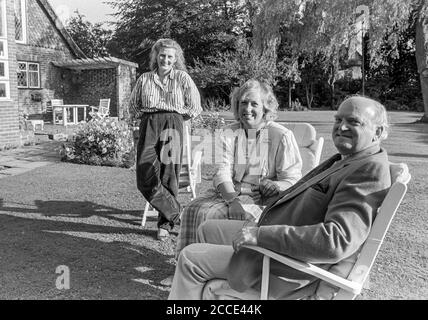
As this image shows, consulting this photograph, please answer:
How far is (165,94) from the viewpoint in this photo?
4.22m

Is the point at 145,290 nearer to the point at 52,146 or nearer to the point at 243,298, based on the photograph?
the point at 243,298

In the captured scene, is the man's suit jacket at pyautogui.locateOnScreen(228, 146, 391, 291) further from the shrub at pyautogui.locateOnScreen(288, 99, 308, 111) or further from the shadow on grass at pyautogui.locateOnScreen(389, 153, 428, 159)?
the shrub at pyautogui.locateOnScreen(288, 99, 308, 111)

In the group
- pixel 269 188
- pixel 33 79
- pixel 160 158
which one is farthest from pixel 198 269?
pixel 33 79

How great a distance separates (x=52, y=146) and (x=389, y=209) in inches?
401

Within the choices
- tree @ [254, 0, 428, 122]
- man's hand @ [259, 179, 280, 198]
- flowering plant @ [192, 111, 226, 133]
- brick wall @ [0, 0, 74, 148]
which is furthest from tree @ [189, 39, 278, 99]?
man's hand @ [259, 179, 280, 198]

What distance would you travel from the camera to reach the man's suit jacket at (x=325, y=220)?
1832 mm

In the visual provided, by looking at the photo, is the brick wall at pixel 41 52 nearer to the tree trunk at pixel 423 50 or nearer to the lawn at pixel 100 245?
the lawn at pixel 100 245

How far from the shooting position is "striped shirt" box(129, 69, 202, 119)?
4211 millimetres

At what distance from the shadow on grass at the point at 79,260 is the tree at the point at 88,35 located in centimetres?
3357

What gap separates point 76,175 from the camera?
24.5ft

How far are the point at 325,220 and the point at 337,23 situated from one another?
1460cm

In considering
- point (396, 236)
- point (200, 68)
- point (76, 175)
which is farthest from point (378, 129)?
point (200, 68)

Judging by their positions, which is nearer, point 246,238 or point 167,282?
point 246,238

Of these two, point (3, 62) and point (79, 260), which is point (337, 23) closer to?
point (3, 62)
